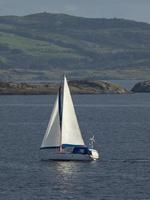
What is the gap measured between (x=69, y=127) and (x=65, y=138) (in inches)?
53.8

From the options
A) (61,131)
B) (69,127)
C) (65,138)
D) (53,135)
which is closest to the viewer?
(61,131)

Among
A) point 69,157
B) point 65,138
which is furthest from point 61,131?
point 69,157

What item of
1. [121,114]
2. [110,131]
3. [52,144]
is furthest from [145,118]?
[52,144]

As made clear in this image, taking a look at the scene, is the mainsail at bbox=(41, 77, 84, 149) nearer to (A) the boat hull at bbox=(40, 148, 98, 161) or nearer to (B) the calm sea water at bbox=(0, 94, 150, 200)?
(A) the boat hull at bbox=(40, 148, 98, 161)

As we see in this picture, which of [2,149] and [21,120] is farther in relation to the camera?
[21,120]

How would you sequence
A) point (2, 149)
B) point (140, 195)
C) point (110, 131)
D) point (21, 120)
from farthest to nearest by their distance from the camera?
point (21, 120) → point (110, 131) → point (2, 149) → point (140, 195)

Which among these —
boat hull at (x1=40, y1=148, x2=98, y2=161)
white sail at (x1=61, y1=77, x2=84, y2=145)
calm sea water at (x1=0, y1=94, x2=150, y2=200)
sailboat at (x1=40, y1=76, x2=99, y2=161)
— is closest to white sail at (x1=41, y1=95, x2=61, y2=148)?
sailboat at (x1=40, y1=76, x2=99, y2=161)

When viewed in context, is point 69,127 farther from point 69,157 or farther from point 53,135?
point 69,157

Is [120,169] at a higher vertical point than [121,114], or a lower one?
lower

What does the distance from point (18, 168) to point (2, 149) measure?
1824cm

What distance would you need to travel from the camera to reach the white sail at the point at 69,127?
98938mm

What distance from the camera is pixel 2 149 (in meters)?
112

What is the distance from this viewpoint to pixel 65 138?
325ft

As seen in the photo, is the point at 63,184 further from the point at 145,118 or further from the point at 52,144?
the point at 145,118
